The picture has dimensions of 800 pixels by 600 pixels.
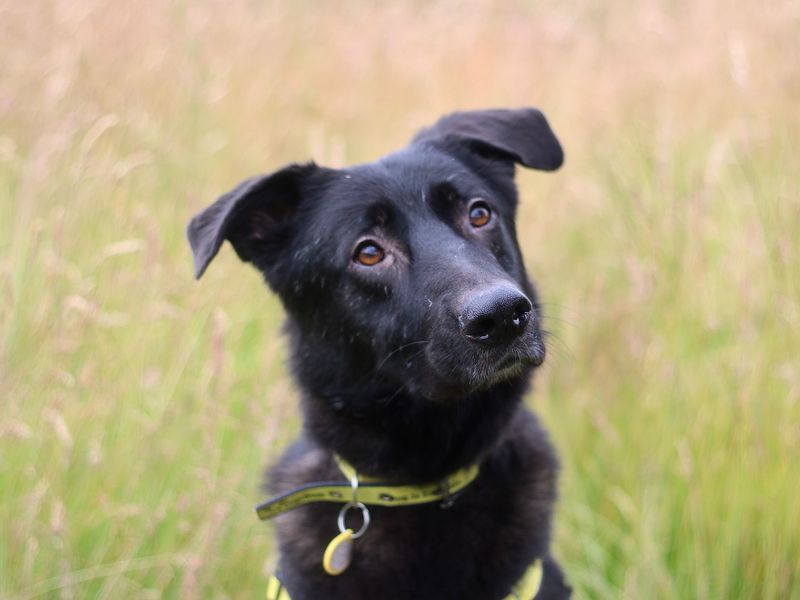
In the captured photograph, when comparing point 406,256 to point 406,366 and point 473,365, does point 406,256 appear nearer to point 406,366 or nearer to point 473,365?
point 406,366

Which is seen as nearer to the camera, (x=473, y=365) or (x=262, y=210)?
(x=473, y=365)

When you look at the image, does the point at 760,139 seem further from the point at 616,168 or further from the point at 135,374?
the point at 135,374

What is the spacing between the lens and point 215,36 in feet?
19.2

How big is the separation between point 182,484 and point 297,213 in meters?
1.04

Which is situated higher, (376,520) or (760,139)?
(760,139)

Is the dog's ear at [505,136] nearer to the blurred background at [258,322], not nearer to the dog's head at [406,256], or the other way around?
the dog's head at [406,256]

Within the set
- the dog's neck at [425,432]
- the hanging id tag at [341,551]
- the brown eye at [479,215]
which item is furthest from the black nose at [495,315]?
the hanging id tag at [341,551]

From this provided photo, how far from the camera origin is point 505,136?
2.79 meters

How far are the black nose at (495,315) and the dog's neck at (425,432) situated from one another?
16.7 inches

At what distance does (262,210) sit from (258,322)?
1.43 metres

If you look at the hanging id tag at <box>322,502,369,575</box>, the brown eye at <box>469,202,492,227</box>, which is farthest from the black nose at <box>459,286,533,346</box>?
the hanging id tag at <box>322,502,369,575</box>

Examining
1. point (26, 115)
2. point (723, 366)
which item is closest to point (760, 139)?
point (723, 366)

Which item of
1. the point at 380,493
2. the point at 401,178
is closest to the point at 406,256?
the point at 401,178

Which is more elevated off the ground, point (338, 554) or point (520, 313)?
point (520, 313)
